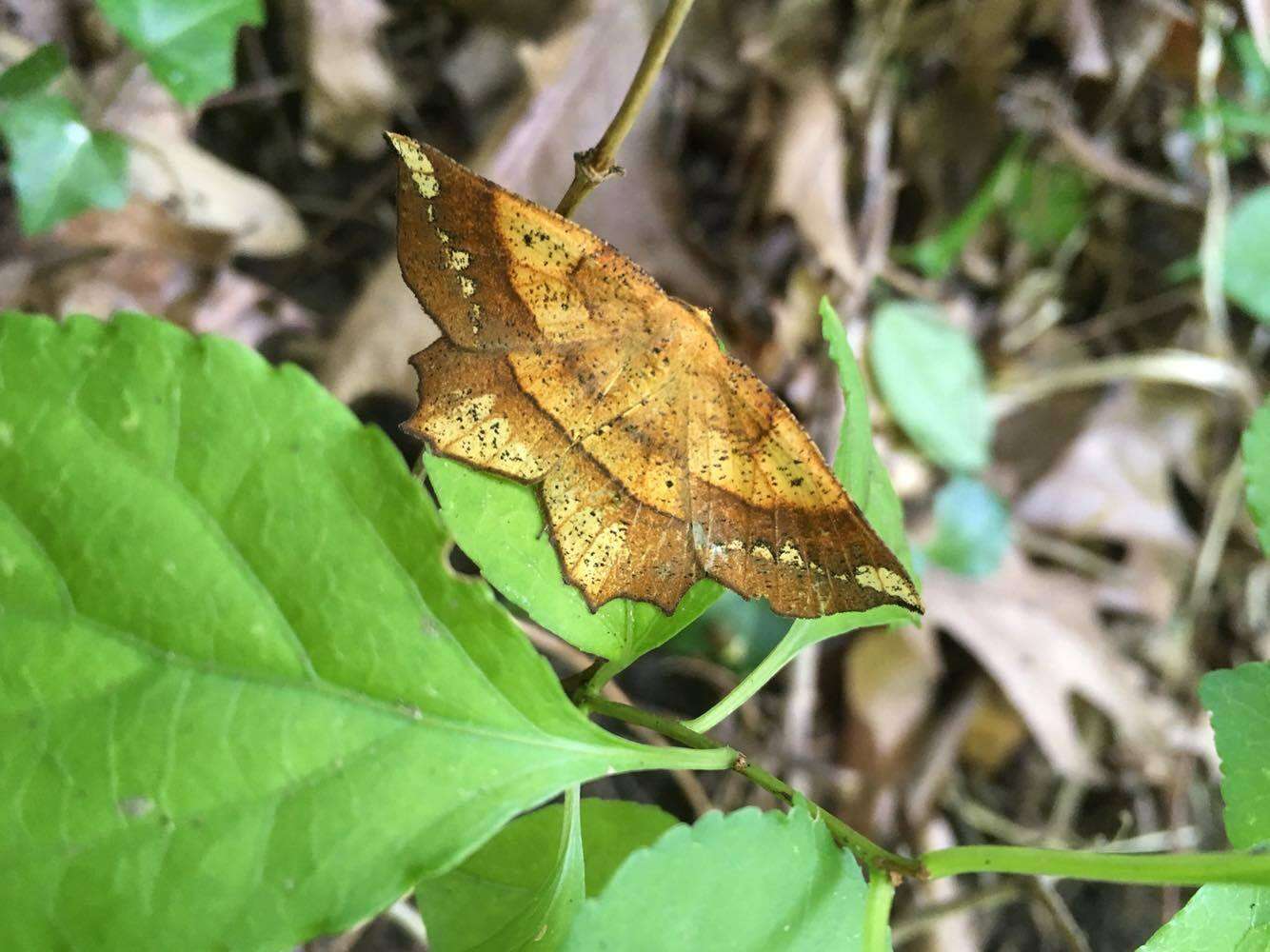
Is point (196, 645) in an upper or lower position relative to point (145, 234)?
lower

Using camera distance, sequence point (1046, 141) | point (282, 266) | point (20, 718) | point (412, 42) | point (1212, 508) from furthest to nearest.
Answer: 1. point (1212, 508)
2. point (1046, 141)
3. point (412, 42)
4. point (282, 266)
5. point (20, 718)

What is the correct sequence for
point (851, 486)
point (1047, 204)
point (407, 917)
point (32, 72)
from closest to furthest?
point (851, 486) → point (32, 72) → point (407, 917) → point (1047, 204)

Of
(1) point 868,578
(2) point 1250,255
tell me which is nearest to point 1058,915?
(1) point 868,578

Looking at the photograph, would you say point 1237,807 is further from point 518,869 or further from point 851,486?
point 518,869

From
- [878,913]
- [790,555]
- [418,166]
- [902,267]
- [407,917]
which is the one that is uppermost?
[418,166]

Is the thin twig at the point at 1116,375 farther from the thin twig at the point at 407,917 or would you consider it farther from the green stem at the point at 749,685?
the thin twig at the point at 407,917

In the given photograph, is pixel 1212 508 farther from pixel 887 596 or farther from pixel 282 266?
pixel 282 266

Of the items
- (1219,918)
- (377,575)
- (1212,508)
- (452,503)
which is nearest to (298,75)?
(452,503)

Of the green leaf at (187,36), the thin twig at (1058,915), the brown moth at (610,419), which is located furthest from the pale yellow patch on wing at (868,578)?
the green leaf at (187,36)
